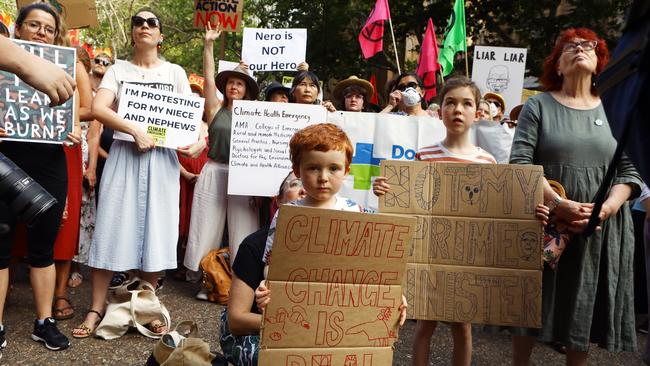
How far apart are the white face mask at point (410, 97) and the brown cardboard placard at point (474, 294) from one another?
2.95m

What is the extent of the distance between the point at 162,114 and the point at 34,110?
83 cm

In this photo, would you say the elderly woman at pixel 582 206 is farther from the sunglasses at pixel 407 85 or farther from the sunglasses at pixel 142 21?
the sunglasses at pixel 407 85

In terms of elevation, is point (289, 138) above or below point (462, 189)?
above

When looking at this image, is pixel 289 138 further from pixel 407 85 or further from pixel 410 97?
pixel 407 85

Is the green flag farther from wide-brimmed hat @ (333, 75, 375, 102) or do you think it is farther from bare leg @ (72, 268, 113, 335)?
bare leg @ (72, 268, 113, 335)

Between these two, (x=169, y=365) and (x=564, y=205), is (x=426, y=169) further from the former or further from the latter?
(x=169, y=365)

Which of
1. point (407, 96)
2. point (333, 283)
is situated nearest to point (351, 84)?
point (407, 96)

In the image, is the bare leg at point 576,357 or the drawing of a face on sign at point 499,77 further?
the drawing of a face on sign at point 499,77

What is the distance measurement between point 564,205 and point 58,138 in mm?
2866

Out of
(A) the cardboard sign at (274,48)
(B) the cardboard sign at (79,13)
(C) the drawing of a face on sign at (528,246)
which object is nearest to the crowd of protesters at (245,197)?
(C) the drawing of a face on sign at (528,246)

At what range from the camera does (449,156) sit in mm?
3412

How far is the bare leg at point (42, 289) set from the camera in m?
3.90

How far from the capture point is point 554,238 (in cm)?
307

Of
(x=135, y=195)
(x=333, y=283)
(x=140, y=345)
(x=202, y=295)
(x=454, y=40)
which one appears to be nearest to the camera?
(x=333, y=283)
